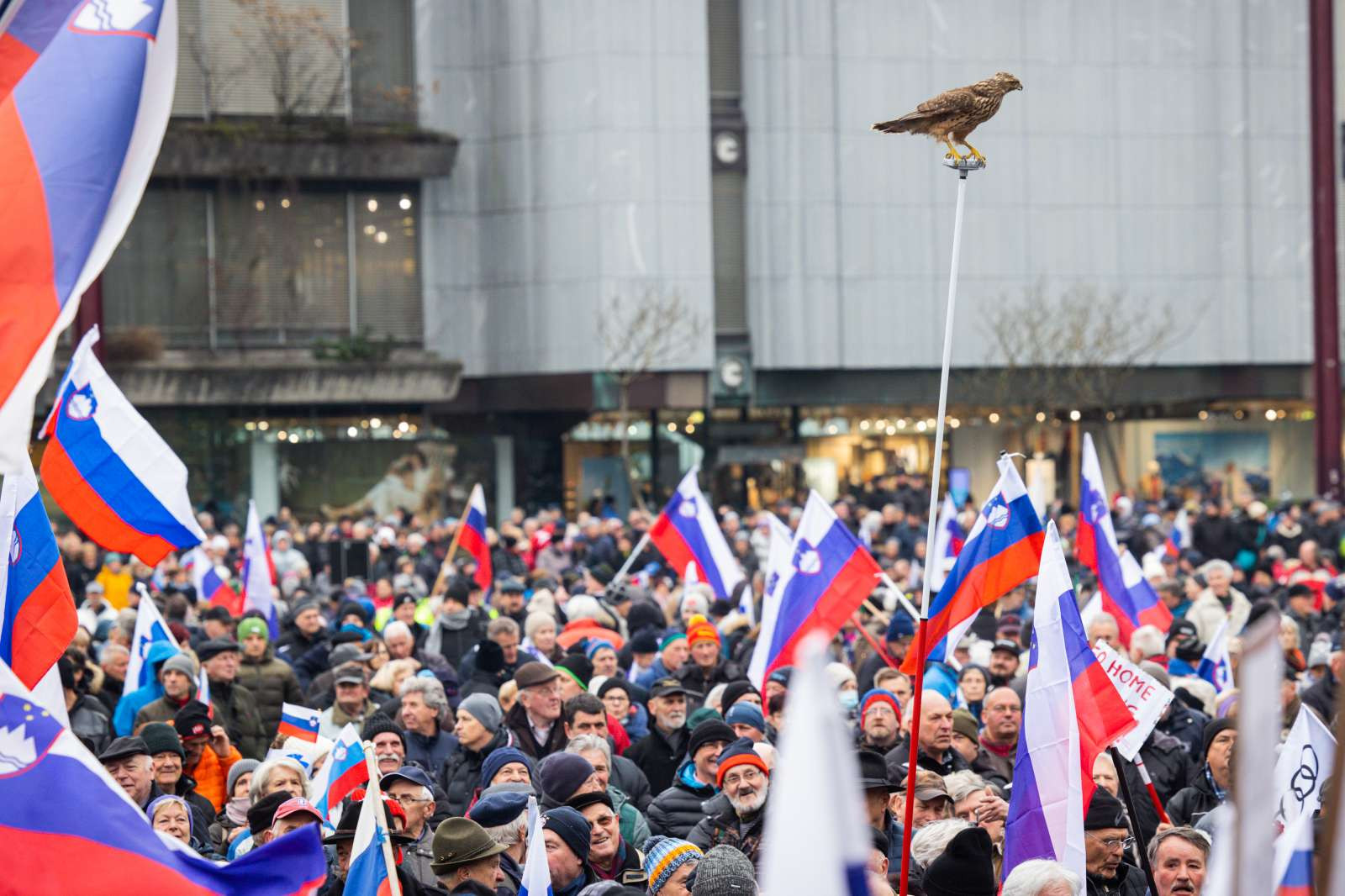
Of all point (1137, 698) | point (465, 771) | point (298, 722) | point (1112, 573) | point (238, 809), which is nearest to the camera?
point (1137, 698)

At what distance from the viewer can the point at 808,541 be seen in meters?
12.1

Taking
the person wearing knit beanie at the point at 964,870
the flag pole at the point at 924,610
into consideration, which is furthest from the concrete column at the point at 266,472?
the person wearing knit beanie at the point at 964,870

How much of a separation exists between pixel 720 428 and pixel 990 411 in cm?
622

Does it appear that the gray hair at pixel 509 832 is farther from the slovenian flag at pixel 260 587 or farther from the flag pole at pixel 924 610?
the slovenian flag at pixel 260 587

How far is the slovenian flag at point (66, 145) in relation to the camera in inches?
239

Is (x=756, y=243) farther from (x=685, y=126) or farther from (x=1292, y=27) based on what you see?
(x=1292, y=27)

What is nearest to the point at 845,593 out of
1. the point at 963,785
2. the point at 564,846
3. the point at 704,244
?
the point at 963,785

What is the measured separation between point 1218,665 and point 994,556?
12.3 ft

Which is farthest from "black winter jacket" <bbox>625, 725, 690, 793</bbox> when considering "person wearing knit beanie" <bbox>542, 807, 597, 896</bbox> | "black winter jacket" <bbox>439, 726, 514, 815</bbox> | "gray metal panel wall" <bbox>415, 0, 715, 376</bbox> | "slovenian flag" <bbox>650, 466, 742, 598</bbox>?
"gray metal panel wall" <bbox>415, 0, 715, 376</bbox>

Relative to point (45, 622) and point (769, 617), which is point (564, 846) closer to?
point (45, 622)

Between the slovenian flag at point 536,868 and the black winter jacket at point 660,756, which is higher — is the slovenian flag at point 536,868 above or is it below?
above

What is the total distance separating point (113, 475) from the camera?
10.8 m

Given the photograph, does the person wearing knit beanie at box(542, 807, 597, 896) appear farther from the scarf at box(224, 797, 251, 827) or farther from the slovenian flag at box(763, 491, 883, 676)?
the slovenian flag at box(763, 491, 883, 676)

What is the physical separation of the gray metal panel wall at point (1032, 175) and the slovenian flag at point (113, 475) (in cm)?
3288
